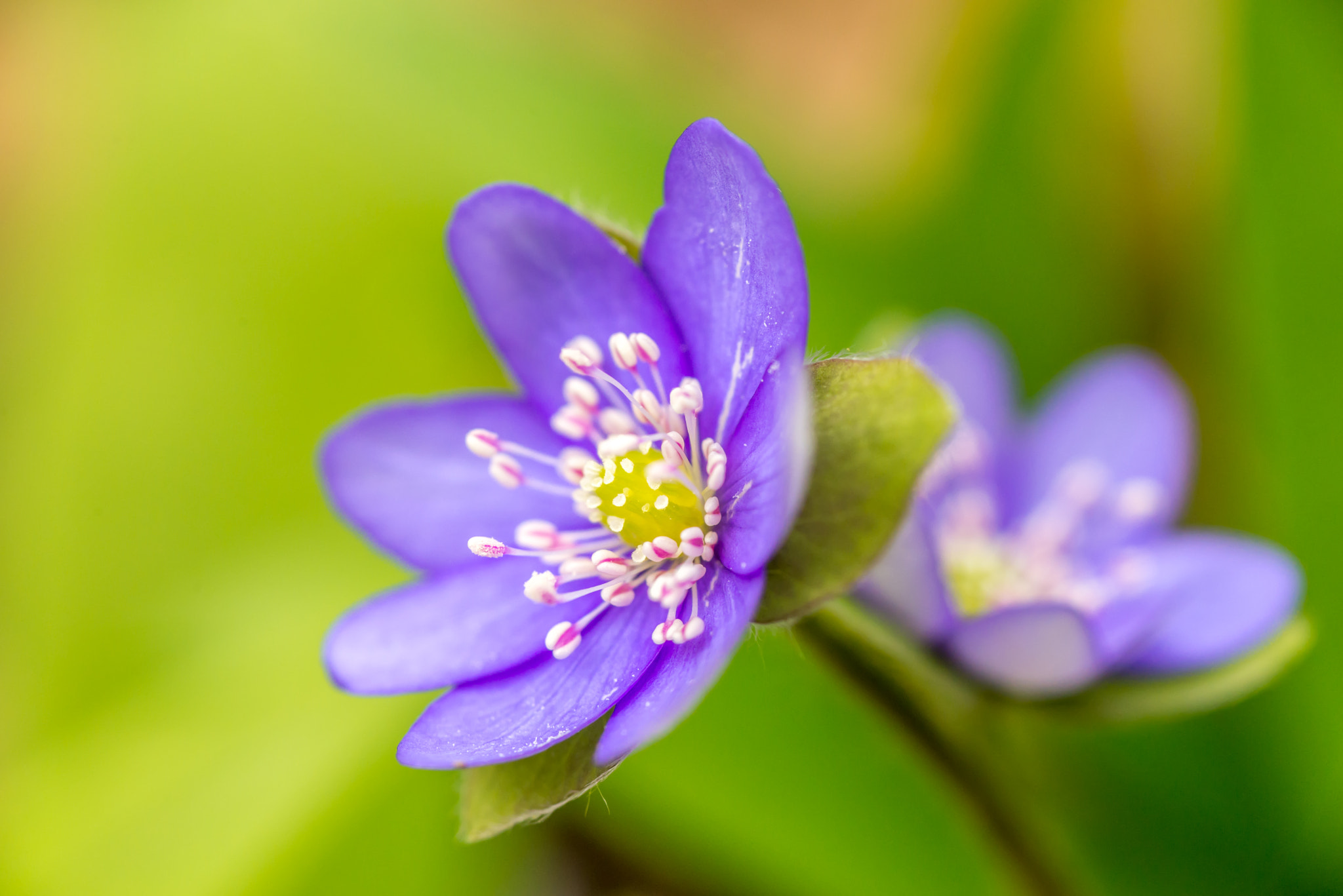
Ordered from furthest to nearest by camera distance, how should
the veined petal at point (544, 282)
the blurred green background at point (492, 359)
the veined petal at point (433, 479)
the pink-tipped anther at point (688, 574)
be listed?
the blurred green background at point (492, 359), the veined petal at point (433, 479), the veined petal at point (544, 282), the pink-tipped anther at point (688, 574)

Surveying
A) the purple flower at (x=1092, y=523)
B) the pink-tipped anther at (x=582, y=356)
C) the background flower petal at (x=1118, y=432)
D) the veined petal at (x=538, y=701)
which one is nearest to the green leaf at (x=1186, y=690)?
the purple flower at (x=1092, y=523)

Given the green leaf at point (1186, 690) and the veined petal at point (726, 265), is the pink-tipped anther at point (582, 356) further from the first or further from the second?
the green leaf at point (1186, 690)

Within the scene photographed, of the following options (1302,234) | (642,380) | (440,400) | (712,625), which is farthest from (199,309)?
(1302,234)

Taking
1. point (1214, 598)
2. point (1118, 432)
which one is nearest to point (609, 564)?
point (1214, 598)

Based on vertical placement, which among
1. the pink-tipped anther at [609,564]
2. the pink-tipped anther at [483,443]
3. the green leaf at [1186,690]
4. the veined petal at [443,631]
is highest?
the pink-tipped anther at [483,443]

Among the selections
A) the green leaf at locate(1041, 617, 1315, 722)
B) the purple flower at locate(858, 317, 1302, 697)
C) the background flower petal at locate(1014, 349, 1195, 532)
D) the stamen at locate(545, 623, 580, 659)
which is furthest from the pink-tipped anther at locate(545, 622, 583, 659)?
the background flower petal at locate(1014, 349, 1195, 532)

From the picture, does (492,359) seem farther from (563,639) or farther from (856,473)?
(856,473)

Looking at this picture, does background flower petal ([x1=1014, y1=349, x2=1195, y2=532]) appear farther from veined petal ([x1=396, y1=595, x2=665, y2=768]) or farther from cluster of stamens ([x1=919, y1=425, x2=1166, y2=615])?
veined petal ([x1=396, y1=595, x2=665, y2=768])
